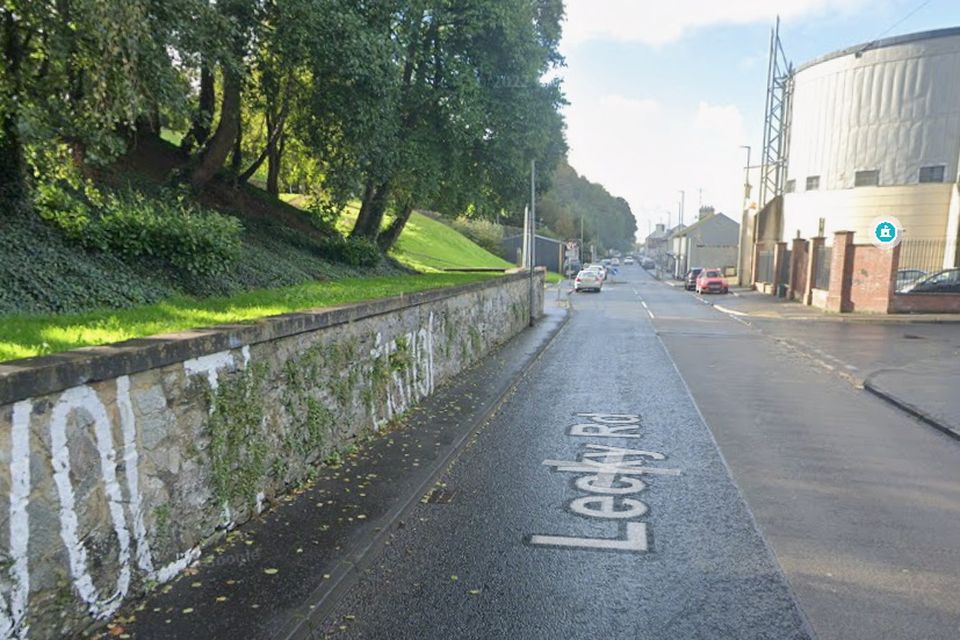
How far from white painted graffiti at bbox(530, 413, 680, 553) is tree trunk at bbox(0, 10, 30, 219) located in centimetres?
760

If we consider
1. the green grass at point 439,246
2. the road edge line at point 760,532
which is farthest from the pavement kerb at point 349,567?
the green grass at point 439,246

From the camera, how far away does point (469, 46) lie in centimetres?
1731

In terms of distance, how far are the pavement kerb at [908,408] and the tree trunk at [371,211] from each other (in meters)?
13.7

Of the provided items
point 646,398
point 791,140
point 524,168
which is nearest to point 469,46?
point 524,168

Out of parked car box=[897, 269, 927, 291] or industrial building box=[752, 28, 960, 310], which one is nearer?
parked car box=[897, 269, 927, 291]

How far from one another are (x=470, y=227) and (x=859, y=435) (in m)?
56.5

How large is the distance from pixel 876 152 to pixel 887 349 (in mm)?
22060

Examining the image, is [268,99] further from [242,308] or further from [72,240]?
[242,308]

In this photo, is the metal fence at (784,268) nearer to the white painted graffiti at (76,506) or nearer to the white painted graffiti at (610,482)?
the white painted graffiti at (610,482)

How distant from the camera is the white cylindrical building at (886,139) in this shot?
A: 31.3 meters

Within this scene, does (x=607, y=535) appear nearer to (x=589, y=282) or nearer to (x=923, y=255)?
(x=923, y=255)

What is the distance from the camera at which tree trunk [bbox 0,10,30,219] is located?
8031 mm

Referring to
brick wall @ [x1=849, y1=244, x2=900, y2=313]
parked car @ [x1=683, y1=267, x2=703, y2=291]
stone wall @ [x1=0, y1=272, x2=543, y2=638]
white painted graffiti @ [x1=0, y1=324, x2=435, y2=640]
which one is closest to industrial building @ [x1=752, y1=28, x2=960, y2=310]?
brick wall @ [x1=849, y1=244, x2=900, y2=313]

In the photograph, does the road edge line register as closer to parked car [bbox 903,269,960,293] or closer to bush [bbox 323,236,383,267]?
bush [bbox 323,236,383,267]
